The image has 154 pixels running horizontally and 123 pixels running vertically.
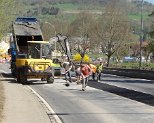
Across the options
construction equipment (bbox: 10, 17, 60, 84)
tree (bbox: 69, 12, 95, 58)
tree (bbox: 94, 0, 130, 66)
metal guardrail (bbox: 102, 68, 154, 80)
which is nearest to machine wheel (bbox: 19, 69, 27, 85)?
construction equipment (bbox: 10, 17, 60, 84)

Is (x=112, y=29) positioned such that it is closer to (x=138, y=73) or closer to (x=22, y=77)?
(x=138, y=73)

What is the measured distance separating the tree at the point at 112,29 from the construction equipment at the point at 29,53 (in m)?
44.6

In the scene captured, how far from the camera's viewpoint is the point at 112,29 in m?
83.7

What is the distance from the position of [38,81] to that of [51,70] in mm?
4189

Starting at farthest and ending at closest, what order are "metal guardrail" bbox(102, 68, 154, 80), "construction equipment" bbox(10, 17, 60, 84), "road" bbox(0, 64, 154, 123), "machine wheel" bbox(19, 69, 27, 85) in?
"metal guardrail" bbox(102, 68, 154, 80)
"machine wheel" bbox(19, 69, 27, 85)
"construction equipment" bbox(10, 17, 60, 84)
"road" bbox(0, 64, 154, 123)

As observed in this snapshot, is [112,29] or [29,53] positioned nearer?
[29,53]

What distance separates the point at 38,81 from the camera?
125ft

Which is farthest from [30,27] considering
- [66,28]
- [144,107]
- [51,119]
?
[66,28]

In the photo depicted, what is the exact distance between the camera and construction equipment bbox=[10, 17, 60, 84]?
3369 centimetres

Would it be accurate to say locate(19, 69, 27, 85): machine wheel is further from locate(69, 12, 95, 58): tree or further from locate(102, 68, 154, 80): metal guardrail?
locate(69, 12, 95, 58): tree

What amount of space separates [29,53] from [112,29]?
161 ft

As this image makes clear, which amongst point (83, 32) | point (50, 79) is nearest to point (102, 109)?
point (50, 79)

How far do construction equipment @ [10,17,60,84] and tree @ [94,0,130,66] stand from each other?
44648 mm

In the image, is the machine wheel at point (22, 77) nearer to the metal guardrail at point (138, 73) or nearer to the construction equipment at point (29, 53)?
the construction equipment at point (29, 53)
